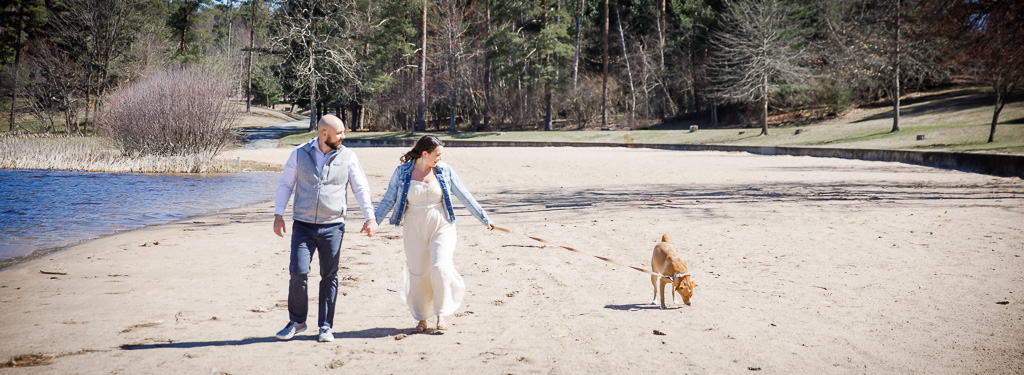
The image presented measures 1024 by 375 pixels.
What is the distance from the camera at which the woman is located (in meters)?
5.47

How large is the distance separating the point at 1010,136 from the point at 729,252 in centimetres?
3006

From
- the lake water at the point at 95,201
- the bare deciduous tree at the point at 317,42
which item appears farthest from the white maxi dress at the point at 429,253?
the bare deciduous tree at the point at 317,42

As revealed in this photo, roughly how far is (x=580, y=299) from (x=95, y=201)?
14483 mm

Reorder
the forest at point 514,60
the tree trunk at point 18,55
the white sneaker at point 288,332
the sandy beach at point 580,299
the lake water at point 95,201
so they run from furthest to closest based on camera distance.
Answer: the tree trunk at point 18,55 < the forest at point 514,60 < the lake water at point 95,201 < the white sneaker at point 288,332 < the sandy beach at point 580,299

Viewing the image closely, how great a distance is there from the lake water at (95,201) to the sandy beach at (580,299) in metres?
1.15

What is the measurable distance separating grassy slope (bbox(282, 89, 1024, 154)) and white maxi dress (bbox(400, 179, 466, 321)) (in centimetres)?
2966

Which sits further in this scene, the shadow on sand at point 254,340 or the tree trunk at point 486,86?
the tree trunk at point 486,86

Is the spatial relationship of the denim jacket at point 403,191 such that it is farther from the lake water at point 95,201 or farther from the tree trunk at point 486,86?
the tree trunk at point 486,86

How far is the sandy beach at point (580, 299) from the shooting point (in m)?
4.86

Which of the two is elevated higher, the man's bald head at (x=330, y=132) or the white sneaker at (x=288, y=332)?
the man's bald head at (x=330, y=132)

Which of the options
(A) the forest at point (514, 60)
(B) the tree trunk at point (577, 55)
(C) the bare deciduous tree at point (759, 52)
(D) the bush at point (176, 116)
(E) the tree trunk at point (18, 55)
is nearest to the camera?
(D) the bush at point (176, 116)

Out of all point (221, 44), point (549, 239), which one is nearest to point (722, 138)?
point (549, 239)

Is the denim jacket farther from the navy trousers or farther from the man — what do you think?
the navy trousers

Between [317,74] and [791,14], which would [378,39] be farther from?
[791,14]
